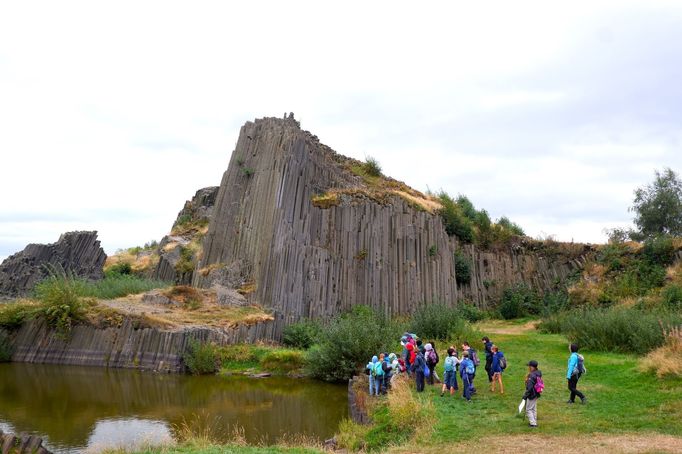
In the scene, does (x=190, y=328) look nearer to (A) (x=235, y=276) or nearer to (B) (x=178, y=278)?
(A) (x=235, y=276)

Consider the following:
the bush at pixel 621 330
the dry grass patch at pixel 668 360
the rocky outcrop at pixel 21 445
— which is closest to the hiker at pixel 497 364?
the dry grass patch at pixel 668 360

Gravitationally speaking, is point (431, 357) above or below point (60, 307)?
below

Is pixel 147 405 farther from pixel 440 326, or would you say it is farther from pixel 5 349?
pixel 440 326

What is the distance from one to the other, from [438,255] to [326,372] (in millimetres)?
14259

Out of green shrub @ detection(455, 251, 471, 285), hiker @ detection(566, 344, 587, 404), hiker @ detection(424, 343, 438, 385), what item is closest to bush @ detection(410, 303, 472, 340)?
hiker @ detection(424, 343, 438, 385)

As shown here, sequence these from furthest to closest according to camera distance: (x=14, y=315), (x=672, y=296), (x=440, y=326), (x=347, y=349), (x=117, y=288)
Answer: (x=117, y=288) → (x=672, y=296) → (x=14, y=315) → (x=440, y=326) → (x=347, y=349)

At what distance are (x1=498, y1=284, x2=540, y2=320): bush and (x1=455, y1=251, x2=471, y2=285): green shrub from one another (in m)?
2.34

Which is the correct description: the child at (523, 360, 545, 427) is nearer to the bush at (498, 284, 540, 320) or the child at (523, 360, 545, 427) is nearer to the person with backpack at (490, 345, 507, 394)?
the person with backpack at (490, 345, 507, 394)

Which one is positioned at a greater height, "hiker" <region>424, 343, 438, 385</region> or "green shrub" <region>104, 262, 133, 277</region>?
"green shrub" <region>104, 262, 133, 277</region>

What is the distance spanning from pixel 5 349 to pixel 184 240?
16.0 m

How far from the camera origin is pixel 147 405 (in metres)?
16.7

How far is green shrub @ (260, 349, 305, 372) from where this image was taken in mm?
21969

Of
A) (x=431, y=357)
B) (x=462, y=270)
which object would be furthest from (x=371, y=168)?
(x=431, y=357)

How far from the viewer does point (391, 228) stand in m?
30.8
